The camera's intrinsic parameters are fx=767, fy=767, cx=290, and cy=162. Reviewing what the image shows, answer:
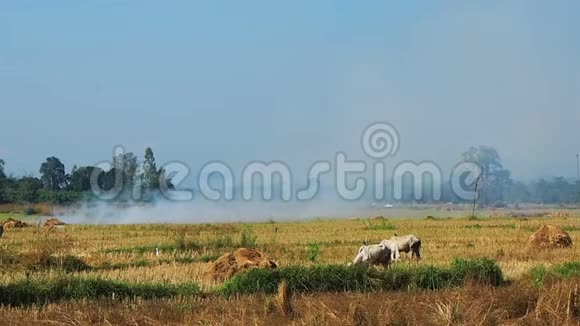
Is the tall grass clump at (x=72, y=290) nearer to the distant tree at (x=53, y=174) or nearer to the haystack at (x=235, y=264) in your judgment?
the haystack at (x=235, y=264)

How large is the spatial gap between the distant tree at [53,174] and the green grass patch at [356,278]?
72.9 meters

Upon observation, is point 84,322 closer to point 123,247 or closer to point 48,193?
point 123,247

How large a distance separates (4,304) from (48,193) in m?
67.6

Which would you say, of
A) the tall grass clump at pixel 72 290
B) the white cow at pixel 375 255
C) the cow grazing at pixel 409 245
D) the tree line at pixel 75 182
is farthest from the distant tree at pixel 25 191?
the tall grass clump at pixel 72 290

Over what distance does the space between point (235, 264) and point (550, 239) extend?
1201cm

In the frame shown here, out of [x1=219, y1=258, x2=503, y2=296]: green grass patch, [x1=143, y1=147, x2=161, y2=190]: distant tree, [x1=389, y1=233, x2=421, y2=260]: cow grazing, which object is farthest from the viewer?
[x1=143, y1=147, x2=161, y2=190]: distant tree

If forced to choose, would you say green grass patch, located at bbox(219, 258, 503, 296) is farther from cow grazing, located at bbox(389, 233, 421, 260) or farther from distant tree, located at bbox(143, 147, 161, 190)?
distant tree, located at bbox(143, 147, 161, 190)

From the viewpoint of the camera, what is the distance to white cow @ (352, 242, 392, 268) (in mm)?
17938

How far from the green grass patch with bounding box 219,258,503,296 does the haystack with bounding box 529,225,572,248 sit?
9.92 m

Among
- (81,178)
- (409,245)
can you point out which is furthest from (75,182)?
(409,245)

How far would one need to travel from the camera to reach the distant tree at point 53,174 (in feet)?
275

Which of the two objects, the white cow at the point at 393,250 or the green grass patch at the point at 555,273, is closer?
the green grass patch at the point at 555,273

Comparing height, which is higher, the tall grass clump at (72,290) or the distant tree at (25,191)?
the distant tree at (25,191)

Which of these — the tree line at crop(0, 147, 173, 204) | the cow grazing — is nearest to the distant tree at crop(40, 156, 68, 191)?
the tree line at crop(0, 147, 173, 204)
